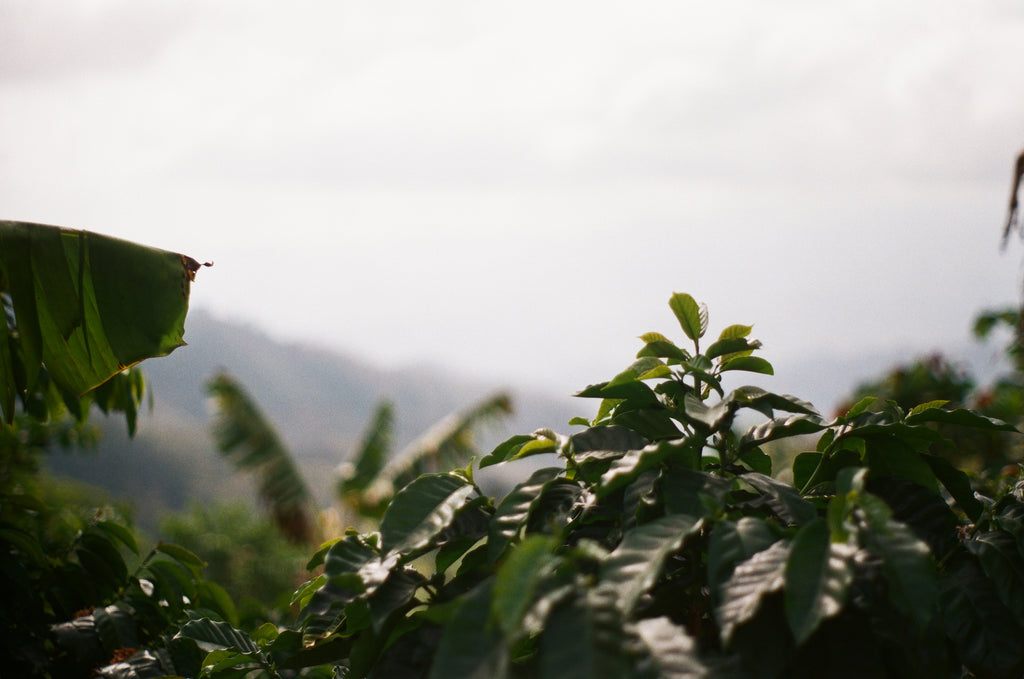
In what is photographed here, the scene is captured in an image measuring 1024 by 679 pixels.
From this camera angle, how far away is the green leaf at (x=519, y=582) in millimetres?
784

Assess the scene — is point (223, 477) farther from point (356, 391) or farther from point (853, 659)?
point (853, 659)

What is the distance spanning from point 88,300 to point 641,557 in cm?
191

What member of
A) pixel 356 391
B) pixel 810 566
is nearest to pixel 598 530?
pixel 810 566

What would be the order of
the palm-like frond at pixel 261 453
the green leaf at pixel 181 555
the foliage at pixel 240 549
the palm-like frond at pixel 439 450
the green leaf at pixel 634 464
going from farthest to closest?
the foliage at pixel 240 549 < the palm-like frond at pixel 261 453 < the palm-like frond at pixel 439 450 < the green leaf at pixel 181 555 < the green leaf at pixel 634 464

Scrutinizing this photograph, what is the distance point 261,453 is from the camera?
39.6 feet

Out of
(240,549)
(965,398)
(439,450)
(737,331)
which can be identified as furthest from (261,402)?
(737,331)

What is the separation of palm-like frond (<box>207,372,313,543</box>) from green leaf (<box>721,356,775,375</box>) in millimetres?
11493

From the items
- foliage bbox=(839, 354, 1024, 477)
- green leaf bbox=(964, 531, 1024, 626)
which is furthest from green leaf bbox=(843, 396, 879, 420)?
foliage bbox=(839, 354, 1024, 477)

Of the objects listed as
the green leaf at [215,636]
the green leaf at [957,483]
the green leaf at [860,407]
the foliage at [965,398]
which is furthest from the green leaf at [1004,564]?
the foliage at [965,398]

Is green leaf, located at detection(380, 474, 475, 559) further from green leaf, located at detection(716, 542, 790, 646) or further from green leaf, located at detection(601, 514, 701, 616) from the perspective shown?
green leaf, located at detection(716, 542, 790, 646)

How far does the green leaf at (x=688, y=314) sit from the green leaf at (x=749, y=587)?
527mm

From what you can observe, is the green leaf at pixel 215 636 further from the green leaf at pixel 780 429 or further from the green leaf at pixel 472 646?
the green leaf at pixel 780 429

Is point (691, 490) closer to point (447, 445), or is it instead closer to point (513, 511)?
point (513, 511)

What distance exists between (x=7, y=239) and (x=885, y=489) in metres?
2.08
